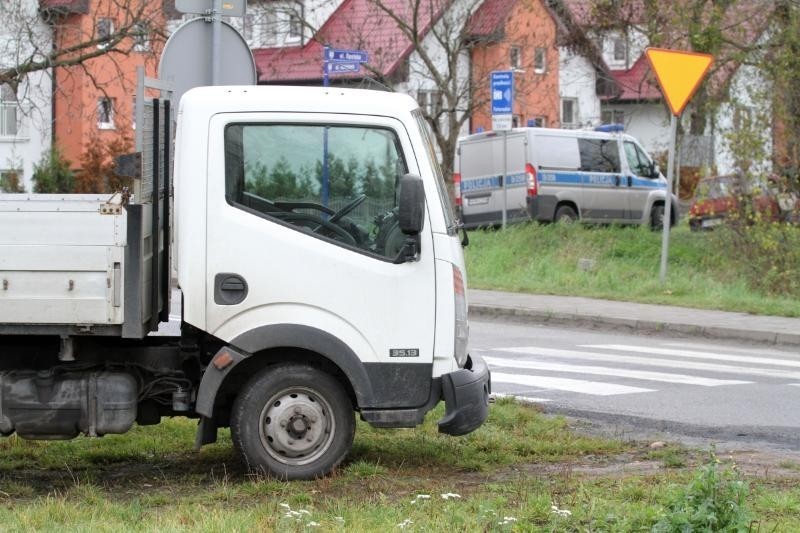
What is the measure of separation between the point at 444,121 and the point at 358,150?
3114cm

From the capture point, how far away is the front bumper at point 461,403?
7.32 metres

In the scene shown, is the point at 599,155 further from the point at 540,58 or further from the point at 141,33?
the point at 141,33

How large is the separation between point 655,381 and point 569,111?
4236 centimetres

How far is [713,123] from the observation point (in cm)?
2312

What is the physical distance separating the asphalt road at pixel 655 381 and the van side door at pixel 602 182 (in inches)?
469

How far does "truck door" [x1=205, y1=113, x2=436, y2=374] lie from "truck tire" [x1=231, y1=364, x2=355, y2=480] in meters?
0.28

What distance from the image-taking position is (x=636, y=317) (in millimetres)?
17031

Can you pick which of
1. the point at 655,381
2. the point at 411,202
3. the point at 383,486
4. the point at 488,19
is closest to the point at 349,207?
the point at 411,202

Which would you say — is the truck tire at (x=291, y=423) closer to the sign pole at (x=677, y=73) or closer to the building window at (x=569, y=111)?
the sign pole at (x=677, y=73)

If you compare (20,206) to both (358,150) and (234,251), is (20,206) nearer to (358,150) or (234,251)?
(234,251)

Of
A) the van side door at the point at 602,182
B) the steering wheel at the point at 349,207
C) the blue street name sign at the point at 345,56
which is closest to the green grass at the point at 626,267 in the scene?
the van side door at the point at 602,182

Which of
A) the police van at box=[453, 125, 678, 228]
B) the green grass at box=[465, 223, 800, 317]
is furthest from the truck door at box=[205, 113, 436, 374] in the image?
the police van at box=[453, 125, 678, 228]

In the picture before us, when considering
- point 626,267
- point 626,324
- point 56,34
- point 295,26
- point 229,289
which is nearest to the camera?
point 229,289

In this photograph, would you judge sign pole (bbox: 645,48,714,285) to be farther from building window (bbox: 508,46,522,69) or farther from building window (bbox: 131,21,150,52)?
building window (bbox: 508,46,522,69)
